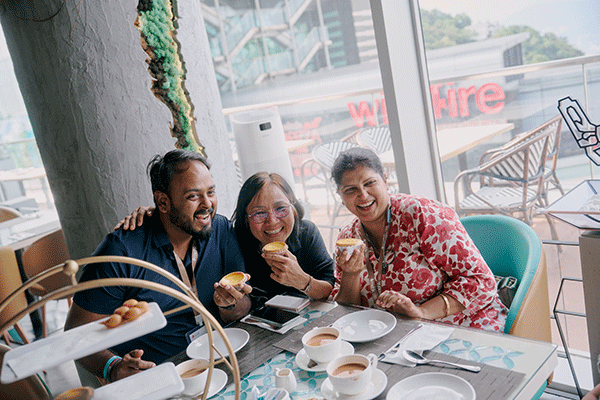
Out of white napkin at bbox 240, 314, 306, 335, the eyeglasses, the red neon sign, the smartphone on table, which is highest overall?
the red neon sign

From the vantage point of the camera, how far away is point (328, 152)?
13.0ft

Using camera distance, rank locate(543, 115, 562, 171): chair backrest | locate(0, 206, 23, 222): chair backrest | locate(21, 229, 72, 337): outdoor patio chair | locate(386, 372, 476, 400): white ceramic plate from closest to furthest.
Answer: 1. locate(386, 372, 476, 400): white ceramic plate
2. locate(543, 115, 562, 171): chair backrest
3. locate(21, 229, 72, 337): outdoor patio chair
4. locate(0, 206, 23, 222): chair backrest

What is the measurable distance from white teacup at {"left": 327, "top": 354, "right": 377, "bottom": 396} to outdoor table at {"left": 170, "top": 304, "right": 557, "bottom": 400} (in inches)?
2.3

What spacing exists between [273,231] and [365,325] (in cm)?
71

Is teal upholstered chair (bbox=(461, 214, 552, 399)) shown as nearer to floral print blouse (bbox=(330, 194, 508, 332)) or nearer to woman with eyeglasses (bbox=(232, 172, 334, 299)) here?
floral print blouse (bbox=(330, 194, 508, 332))

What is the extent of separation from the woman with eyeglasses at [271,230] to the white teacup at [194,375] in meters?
0.69

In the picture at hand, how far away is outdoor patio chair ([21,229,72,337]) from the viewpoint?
3.67 m

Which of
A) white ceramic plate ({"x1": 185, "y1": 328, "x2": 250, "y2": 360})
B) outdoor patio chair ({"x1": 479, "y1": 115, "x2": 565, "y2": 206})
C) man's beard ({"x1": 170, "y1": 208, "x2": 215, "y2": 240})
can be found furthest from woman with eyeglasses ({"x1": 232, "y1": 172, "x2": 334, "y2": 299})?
outdoor patio chair ({"x1": 479, "y1": 115, "x2": 565, "y2": 206})

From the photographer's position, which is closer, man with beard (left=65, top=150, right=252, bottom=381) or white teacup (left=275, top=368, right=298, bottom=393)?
white teacup (left=275, top=368, right=298, bottom=393)

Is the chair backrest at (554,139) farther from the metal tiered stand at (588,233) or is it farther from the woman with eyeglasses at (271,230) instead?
the woman with eyeglasses at (271,230)

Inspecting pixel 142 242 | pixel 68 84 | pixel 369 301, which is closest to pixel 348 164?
pixel 369 301

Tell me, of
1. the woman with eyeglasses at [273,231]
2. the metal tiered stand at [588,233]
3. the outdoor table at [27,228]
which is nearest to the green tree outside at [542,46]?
the metal tiered stand at [588,233]

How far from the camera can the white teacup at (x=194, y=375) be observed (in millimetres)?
1340

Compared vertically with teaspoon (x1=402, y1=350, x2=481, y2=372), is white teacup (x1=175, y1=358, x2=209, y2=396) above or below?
above
